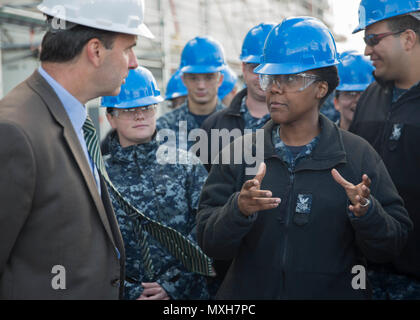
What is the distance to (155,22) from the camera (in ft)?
38.8

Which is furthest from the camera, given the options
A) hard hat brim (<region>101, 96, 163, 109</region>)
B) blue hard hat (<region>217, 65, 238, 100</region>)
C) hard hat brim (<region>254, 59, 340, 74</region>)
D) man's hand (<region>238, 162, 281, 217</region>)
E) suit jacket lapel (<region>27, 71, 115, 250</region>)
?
blue hard hat (<region>217, 65, 238, 100</region>)

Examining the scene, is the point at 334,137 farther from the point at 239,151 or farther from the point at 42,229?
the point at 42,229

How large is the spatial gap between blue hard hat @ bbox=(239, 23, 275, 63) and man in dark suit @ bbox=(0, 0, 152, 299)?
6.99ft

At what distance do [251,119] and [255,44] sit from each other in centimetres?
69

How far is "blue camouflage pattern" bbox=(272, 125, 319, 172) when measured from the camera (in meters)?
2.04

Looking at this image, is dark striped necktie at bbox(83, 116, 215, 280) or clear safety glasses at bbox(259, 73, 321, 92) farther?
dark striped necktie at bbox(83, 116, 215, 280)

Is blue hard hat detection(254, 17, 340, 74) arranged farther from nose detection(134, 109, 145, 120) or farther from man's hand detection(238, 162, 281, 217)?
nose detection(134, 109, 145, 120)

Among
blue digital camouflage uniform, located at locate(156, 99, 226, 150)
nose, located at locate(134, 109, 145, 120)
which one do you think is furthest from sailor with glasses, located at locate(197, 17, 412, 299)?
blue digital camouflage uniform, located at locate(156, 99, 226, 150)

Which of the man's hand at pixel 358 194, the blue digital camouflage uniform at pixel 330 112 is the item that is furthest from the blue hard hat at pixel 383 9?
the blue digital camouflage uniform at pixel 330 112

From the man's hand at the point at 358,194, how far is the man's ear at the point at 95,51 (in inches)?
41.5

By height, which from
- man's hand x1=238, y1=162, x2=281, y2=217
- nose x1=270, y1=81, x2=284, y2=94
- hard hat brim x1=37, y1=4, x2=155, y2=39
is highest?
hard hat brim x1=37, y1=4, x2=155, y2=39

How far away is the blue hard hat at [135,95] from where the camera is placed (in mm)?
2906
